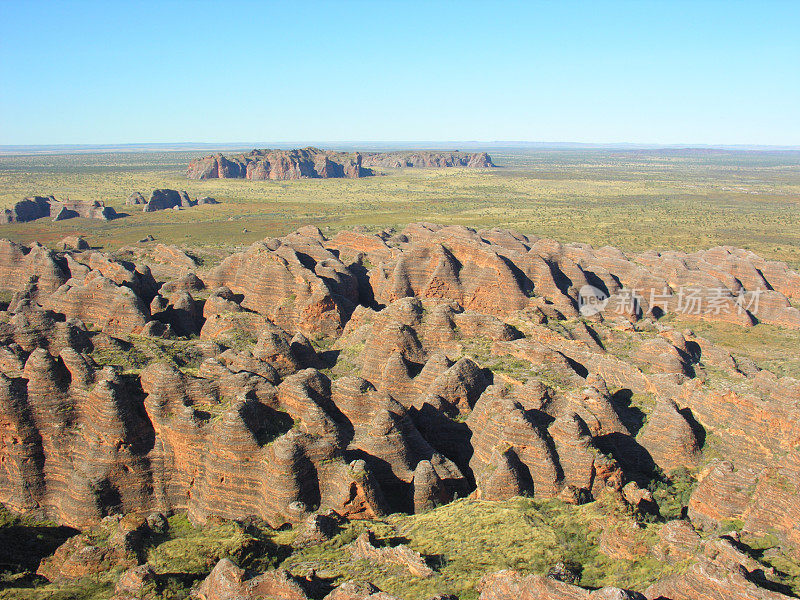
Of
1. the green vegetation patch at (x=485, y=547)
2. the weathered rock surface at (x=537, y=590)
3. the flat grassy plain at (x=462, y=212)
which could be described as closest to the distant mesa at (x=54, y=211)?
the flat grassy plain at (x=462, y=212)

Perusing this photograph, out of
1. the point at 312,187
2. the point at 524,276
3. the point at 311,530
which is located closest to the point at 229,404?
the point at 311,530

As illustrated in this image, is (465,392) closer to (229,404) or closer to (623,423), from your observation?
(623,423)

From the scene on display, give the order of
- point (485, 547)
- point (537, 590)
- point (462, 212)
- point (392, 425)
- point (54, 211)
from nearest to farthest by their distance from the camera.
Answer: point (537, 590) < point (485, 547) < point (392, 425) < point (54, 211) < point (462, 212)

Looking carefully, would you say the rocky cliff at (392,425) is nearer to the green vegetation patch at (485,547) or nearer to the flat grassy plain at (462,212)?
the green vegetation patch at (485,547)

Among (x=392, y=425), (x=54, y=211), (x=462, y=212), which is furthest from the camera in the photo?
(x=462, y=212)

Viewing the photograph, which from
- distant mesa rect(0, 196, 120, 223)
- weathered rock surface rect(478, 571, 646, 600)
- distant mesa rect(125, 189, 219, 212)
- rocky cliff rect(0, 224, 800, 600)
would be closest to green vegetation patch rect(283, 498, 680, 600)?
rocky cliff rect(0, 224, 800, 600)

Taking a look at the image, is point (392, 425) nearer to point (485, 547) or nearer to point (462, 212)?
point (485, 547)

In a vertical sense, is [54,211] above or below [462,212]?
above

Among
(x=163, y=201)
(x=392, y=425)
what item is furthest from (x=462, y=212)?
(x=392, y=425)

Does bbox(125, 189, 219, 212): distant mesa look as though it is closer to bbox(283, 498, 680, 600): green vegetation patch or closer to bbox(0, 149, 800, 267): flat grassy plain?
bbox(0, 149, 800, 267): flat grassy plain
